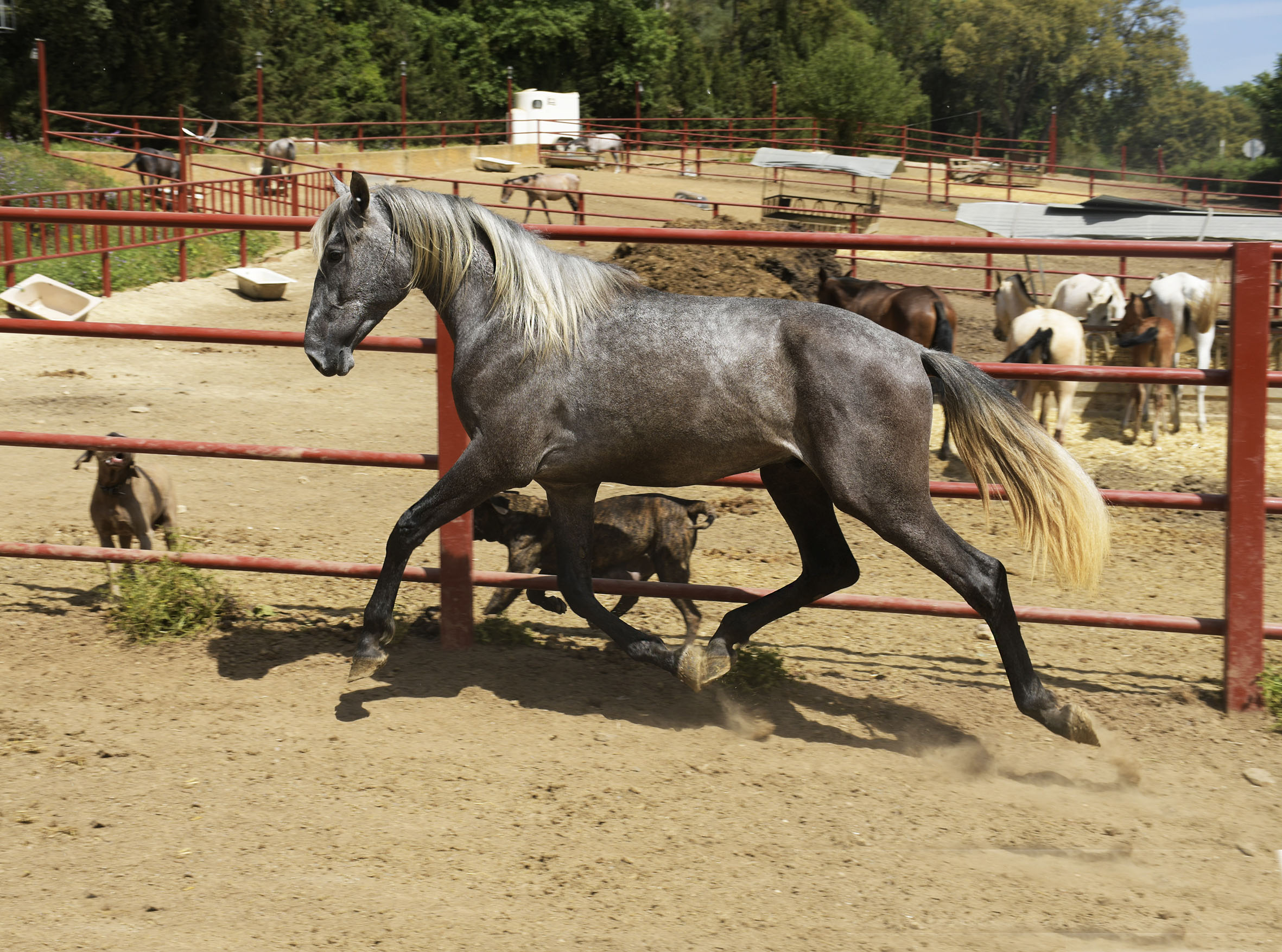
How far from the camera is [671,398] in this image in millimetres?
3646

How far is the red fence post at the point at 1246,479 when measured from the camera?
3.96 m

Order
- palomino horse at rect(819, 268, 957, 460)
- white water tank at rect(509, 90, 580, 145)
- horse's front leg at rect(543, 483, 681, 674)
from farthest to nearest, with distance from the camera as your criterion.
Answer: white water tank at rect(509, 90, 580, 145)
palomino horse at rect(819, 268, 957, 460)
horse's front leg at rect(543, 483, 681, 674)

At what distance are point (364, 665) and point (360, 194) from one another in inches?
61.2

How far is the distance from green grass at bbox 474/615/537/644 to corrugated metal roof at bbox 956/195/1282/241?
12.3 metres

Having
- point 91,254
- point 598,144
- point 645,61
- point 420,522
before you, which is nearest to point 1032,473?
point 420,522

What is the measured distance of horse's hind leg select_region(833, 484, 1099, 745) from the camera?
3557mm

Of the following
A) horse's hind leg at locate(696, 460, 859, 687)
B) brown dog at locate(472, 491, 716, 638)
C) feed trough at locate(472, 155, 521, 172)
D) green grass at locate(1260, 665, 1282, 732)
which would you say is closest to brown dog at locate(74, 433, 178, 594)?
brown dog at locate(472, 491, 716, 638)

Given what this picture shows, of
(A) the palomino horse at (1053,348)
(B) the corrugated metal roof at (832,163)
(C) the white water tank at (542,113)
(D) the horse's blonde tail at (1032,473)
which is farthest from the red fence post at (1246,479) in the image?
(C) the white water tank at (542,113)

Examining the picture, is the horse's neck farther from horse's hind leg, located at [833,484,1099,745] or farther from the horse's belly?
horse's hind leg, located at [833,484,1099,745]

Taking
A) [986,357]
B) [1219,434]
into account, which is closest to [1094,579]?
[1219,434]

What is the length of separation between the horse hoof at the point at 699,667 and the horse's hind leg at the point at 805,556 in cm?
29

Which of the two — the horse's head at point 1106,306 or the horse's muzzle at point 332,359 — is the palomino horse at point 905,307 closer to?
the horse's head at point 1106,306

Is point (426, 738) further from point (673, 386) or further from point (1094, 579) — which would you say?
point (1094, 579)

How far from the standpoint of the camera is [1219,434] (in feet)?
37.1
